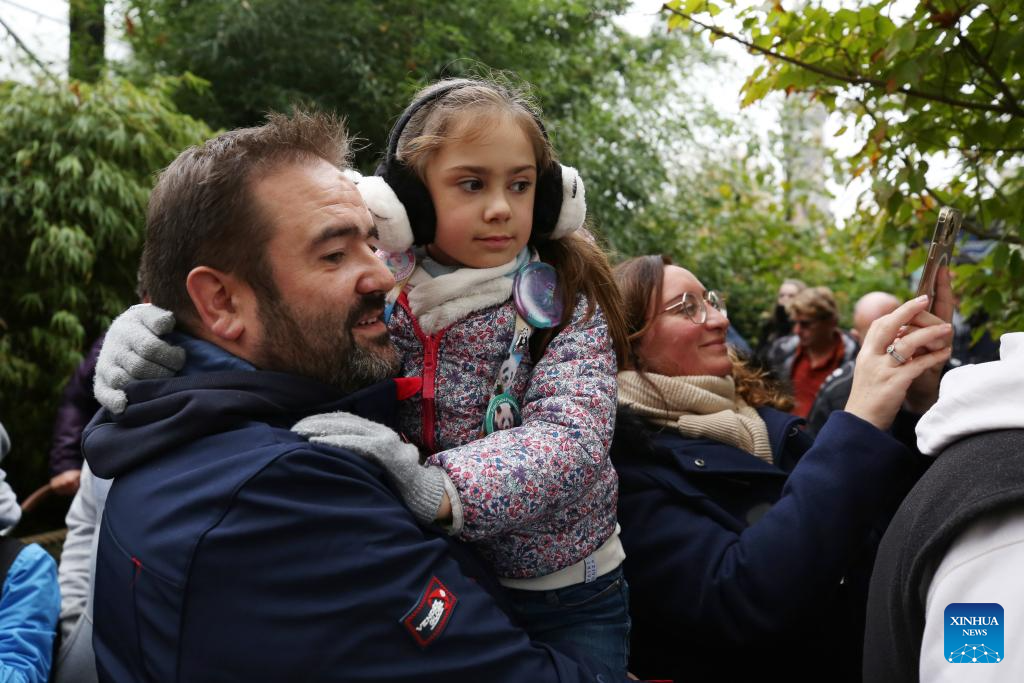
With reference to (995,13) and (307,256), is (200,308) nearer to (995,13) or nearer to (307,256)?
(307,256)

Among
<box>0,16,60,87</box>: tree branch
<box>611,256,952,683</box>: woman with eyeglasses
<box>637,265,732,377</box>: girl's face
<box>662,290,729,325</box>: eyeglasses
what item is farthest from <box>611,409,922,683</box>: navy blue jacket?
<box>0,16,60,87</box>: tree branch

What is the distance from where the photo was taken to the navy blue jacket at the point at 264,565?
1.42 meters

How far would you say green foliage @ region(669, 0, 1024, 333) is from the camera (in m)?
1.99

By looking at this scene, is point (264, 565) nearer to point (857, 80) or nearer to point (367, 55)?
point (857, 80)

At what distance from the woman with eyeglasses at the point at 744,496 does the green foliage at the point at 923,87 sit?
0.42 meters

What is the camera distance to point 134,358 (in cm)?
166

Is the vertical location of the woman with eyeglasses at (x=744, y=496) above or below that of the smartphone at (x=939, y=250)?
below

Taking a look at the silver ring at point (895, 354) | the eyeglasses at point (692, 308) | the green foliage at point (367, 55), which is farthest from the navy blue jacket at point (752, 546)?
the green foliage at point (367, 55)

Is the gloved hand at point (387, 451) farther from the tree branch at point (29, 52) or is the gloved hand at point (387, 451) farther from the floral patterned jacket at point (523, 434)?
the tree branch at point (29, 52)

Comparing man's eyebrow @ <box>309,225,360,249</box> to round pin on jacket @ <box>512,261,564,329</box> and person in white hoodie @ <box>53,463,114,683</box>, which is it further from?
person in white hoodie @ <box>53,463,114,683</box>

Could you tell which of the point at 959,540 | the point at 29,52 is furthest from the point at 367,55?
the point at 959,540

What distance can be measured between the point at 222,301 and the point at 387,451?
492 millimetres

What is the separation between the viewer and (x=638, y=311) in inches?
113

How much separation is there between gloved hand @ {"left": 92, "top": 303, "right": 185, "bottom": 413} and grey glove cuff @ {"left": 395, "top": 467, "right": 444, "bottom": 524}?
0.51 meters
